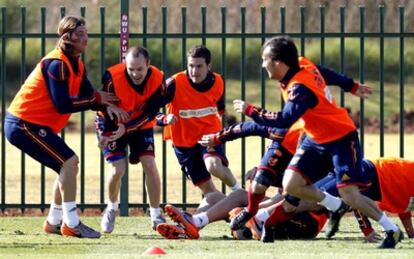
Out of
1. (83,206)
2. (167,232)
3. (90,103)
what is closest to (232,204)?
(167,232)

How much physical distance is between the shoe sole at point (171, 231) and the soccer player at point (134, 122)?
1.96 feet

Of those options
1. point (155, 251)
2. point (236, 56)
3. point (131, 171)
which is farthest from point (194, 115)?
point (236, 56)

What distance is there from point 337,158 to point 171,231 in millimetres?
1769

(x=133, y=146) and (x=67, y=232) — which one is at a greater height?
(x=133, y=146)

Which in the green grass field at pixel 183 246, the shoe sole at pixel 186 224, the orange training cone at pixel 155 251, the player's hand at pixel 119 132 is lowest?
the green grass field at pixel 183 246

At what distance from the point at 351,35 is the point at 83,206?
3329mm

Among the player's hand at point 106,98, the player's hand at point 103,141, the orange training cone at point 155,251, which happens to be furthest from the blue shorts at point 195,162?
the orange training cone at point 155,251

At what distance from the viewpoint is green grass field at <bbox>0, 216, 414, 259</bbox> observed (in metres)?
12.7

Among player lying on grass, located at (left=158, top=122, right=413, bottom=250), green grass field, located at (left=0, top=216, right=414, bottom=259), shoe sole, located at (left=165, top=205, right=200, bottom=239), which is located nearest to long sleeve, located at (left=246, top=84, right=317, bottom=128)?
green grass field, located at (left=0, top=216, right=414, bottom=259)

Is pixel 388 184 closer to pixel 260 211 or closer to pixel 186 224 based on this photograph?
pixel 260 211

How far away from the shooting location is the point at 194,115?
15.5 metres

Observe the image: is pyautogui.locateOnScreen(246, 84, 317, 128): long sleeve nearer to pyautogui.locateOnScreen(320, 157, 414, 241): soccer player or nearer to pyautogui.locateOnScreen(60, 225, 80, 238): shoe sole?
pyautogui.locateOnScreen(320, 157, 414, 241): soccer player

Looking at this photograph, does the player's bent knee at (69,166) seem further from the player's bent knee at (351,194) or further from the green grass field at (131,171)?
the green grass field at (131,171)

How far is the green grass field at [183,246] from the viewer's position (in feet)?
41.5
